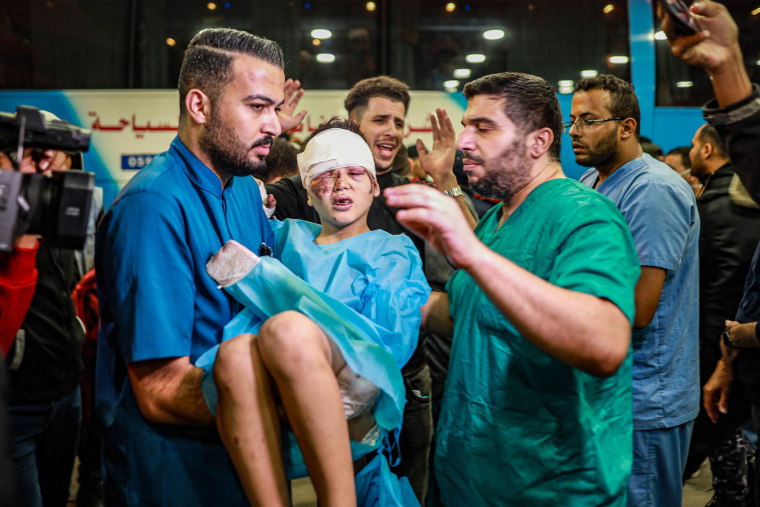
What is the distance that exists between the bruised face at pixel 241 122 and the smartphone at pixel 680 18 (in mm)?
1094

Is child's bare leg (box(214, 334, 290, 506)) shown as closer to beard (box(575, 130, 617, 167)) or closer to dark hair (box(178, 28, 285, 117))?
dark hair (box(178, 28, 285, 117))

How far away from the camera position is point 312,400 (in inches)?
59.2

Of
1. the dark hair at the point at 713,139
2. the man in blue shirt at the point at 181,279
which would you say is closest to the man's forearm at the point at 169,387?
the man in blue shirt at the point at 181,279

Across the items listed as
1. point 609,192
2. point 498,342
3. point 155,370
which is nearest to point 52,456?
point 155,370

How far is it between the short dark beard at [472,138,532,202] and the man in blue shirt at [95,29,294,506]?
0.67 metres

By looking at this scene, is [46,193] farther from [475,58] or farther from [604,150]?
[475,58]

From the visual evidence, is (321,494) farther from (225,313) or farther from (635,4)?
(635,4)

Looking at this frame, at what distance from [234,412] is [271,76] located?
1.00 metres

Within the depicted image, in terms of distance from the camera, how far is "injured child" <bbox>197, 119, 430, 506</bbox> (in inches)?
59.4

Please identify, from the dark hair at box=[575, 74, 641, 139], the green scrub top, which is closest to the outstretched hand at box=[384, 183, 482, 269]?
the green scrub top

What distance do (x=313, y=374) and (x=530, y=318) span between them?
1.72ft

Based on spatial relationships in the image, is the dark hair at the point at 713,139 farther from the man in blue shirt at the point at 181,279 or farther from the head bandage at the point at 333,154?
the man in blue shirt at the point at 181,279

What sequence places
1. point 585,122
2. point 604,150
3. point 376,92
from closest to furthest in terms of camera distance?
1. point 604,150
2. point 585,122
3. point 376,92

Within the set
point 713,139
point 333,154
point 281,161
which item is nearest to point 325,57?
point 281,161
